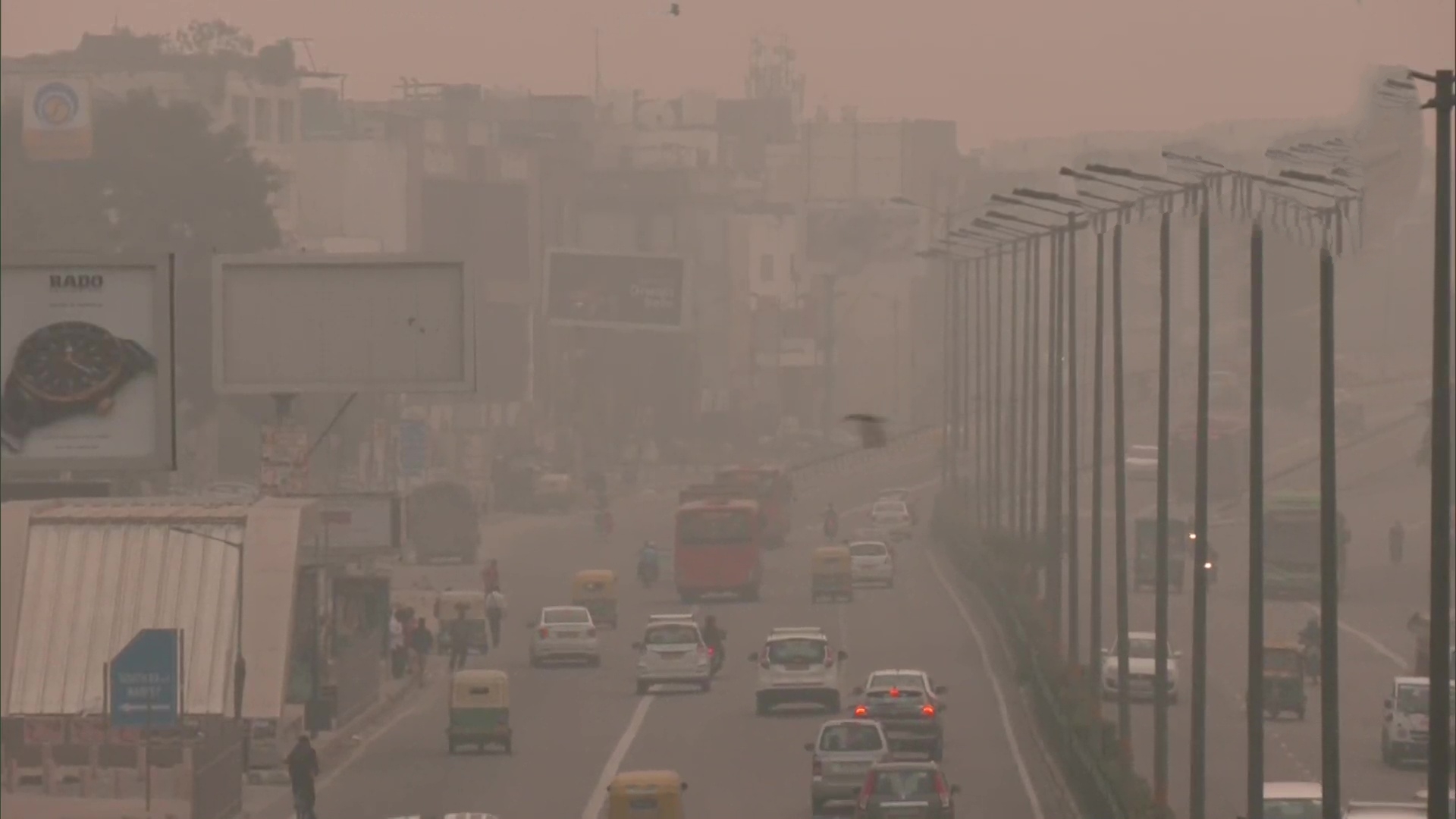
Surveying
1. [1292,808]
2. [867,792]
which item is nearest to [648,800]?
[867,792]

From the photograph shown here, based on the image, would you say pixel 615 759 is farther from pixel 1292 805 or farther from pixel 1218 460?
pixel 1218 460

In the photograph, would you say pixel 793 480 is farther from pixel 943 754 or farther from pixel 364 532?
pixel 943 754

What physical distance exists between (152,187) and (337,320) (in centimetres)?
5419

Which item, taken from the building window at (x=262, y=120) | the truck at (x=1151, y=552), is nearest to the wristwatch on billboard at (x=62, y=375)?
the truck at (x=1151, y=552)

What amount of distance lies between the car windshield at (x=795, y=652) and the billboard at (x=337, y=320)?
7585 mm

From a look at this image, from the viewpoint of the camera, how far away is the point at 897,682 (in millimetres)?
39125


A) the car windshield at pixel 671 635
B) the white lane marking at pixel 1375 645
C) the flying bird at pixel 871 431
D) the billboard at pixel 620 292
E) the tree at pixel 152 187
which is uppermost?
the tree at pixel 152 187

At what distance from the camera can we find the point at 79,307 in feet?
96.4

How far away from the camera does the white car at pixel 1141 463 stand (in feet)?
338

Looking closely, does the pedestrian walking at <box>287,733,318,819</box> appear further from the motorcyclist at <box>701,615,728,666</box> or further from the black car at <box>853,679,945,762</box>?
the motorcyclist at <box>701,615,728,666</box>

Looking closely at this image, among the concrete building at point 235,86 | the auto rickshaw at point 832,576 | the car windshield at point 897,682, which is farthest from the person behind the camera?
the concrete building at point 235,86

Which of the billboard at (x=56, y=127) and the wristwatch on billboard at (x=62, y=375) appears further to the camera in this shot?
the billboard at (x=56, y=127)

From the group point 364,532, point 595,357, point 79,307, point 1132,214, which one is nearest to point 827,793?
point 79,307

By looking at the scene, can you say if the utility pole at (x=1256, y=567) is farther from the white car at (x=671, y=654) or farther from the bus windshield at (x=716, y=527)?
the bus windshield at (x=716, y=527)
